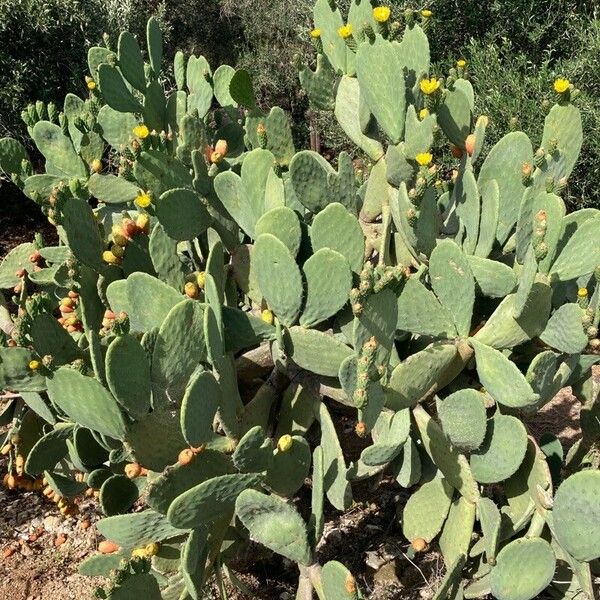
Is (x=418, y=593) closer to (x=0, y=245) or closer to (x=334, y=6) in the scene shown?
(x=334, y=6)

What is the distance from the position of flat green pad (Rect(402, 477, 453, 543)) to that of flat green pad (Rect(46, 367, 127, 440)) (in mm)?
812

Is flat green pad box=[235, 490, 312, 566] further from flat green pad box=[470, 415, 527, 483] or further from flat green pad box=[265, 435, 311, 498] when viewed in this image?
flat green pad box=[470, 415, 527, 483]

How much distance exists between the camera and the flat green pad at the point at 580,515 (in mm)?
1351

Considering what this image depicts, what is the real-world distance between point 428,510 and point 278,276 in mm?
742

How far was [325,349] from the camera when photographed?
153 cm

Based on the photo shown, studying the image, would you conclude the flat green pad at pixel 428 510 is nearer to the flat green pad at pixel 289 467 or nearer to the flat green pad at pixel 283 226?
the flat green pad at pixel 289 467

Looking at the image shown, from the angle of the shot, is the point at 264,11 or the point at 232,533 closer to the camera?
the point at 232,533

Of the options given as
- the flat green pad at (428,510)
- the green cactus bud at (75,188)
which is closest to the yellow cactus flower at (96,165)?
the green cactus bud at (75,188)

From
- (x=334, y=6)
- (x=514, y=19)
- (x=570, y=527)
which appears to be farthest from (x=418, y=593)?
(x=514, y=19)

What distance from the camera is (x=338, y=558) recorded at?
2.20 meters

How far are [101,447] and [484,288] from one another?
109 cm

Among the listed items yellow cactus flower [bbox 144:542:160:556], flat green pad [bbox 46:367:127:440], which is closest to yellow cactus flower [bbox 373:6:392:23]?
flat green pad [bbox 46:367:127:440]

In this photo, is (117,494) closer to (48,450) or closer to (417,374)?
(48,450)

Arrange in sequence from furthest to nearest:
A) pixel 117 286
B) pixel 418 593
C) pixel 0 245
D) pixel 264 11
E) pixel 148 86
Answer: pixel 264 11 < pixel 0 245 < pixel 148 86 < pixel 418 593 < pixel 117 286
